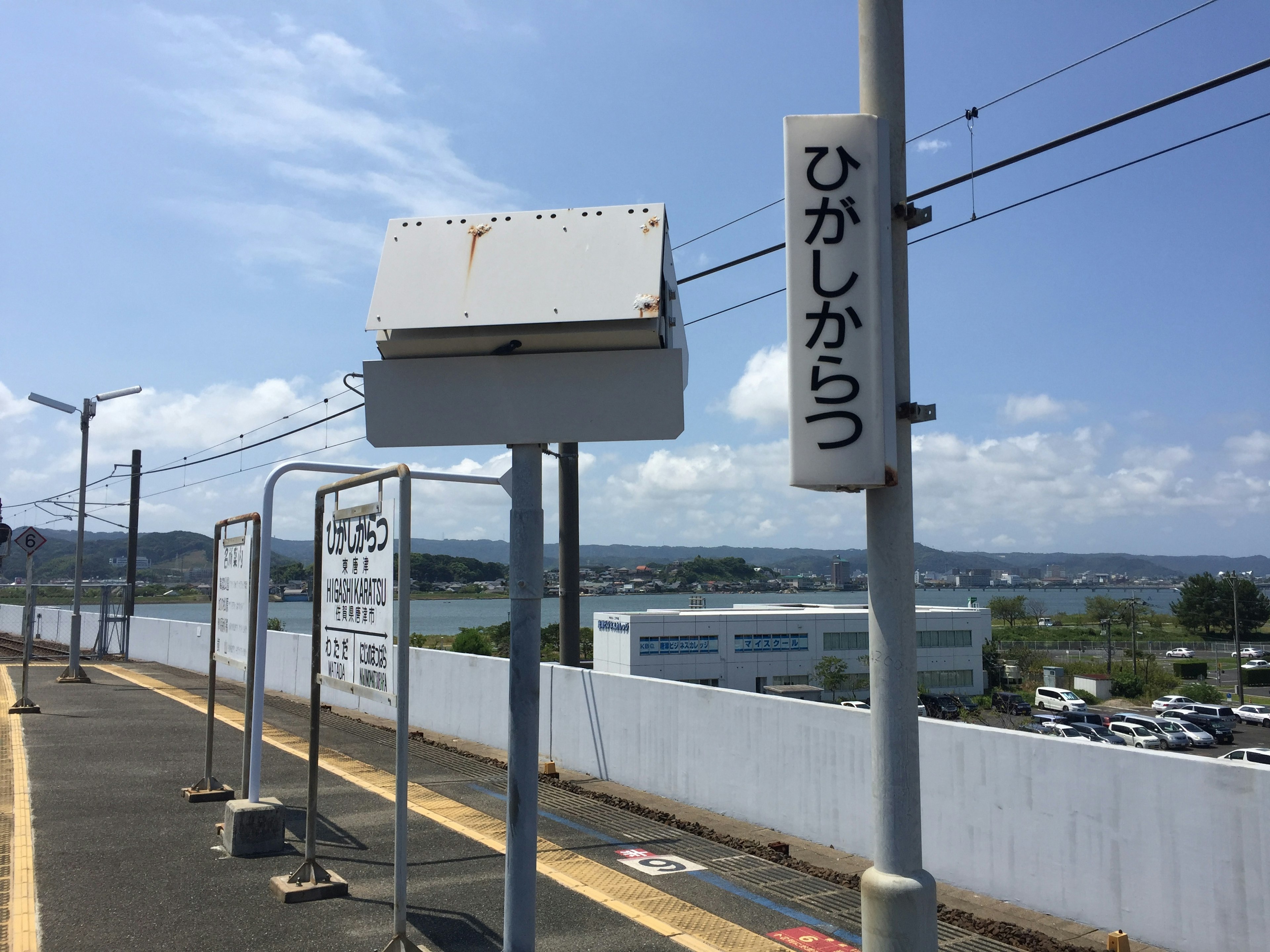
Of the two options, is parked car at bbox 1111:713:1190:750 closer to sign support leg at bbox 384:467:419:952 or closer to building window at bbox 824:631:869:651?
building window at bbox 824:631:869:651

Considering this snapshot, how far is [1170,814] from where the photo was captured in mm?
6520

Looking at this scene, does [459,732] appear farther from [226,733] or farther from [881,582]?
[881,582]

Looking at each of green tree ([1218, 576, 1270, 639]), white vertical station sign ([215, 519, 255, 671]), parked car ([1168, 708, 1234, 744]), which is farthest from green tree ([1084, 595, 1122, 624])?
white vertical station sign ([215, 519, 255, 671])

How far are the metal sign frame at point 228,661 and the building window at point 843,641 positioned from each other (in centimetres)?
8191

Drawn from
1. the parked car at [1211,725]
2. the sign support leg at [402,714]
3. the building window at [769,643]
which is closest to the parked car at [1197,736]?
the parked car at [1211,725]

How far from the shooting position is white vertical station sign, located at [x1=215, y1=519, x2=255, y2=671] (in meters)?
8.88

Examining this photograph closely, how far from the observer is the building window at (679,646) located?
78438 mm

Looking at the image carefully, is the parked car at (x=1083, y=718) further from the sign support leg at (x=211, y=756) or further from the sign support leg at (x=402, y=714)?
the sign support leg at (x=402, y=714)

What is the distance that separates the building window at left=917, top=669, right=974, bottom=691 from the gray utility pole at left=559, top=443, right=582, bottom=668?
78.6 meters

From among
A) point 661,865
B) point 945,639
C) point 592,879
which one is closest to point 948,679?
point 945,639

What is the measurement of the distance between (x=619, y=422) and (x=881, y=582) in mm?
1145

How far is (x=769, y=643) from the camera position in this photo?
8525 cm

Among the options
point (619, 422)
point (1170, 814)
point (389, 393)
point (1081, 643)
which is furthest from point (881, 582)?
point (1081, 643)

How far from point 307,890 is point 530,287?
4903 mm
